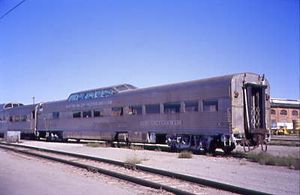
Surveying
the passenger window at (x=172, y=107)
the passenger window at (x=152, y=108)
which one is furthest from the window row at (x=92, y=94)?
the passenger window at (x=172, y=107)

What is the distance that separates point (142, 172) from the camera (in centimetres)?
1350

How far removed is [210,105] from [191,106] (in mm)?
1414

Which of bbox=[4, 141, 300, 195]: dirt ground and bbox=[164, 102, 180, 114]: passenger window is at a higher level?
bbox=[164, 102, 180, 114]: passenger window

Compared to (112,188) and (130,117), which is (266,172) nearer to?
(112,188)

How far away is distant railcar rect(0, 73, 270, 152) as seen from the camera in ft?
59.7

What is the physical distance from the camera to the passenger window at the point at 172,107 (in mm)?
20980

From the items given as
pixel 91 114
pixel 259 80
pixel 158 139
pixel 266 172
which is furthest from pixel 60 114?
pixel 266 172

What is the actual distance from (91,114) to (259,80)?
14.3 m

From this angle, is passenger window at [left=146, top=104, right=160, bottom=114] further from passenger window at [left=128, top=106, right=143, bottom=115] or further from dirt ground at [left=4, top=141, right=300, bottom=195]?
dirt ground at [left=4, top=141, right=300, bottom=195]

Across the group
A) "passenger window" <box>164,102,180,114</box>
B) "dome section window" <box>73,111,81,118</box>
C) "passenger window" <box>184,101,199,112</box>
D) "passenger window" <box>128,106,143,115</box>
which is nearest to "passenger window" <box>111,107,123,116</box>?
"passenger window" <box>128,106,143,115</box>

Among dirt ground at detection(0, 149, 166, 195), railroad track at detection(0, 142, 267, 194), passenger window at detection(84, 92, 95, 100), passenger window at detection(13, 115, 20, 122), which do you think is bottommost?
dirt ground at detection(0, 149, 166, 195)

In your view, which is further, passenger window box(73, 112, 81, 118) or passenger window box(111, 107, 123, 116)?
passenger window box(73, 112, 81, 118)

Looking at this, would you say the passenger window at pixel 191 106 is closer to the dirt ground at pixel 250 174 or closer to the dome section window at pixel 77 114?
the dirt ground at pixel 250 174

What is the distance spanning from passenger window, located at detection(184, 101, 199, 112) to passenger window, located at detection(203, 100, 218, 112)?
57cm
